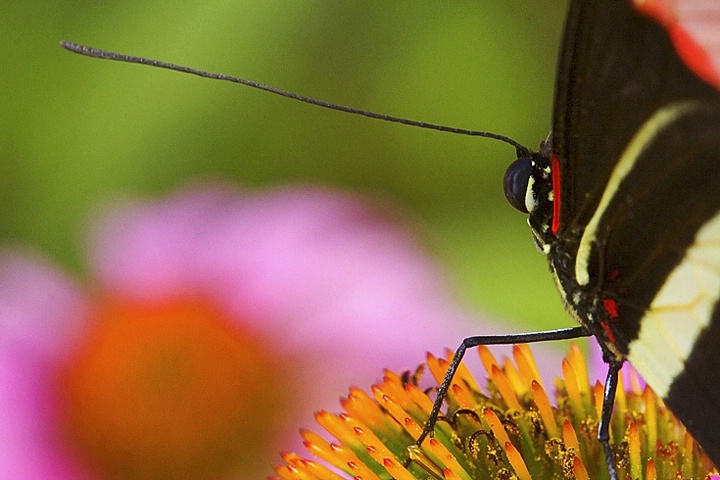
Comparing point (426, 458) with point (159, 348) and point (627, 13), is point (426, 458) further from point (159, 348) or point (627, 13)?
point (159, 348)

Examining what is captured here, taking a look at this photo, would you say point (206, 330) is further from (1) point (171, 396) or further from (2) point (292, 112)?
(2) point (292, 112)

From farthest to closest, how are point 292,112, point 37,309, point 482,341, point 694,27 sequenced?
point 292,112, point 37,309, point 482,341, point 694,27

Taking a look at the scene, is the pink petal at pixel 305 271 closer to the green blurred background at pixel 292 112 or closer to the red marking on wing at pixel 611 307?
the green blurred background at pixel 292 112

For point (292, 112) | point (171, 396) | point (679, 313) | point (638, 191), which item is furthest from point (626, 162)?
point (292, 112)

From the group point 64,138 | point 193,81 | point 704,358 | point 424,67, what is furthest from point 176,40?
point 704,358

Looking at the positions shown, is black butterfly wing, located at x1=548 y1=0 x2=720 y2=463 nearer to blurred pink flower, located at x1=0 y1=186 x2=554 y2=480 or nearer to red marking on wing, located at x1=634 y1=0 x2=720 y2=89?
red marking on wing, located at x1=634 y1=0 x2=720 y2=89
